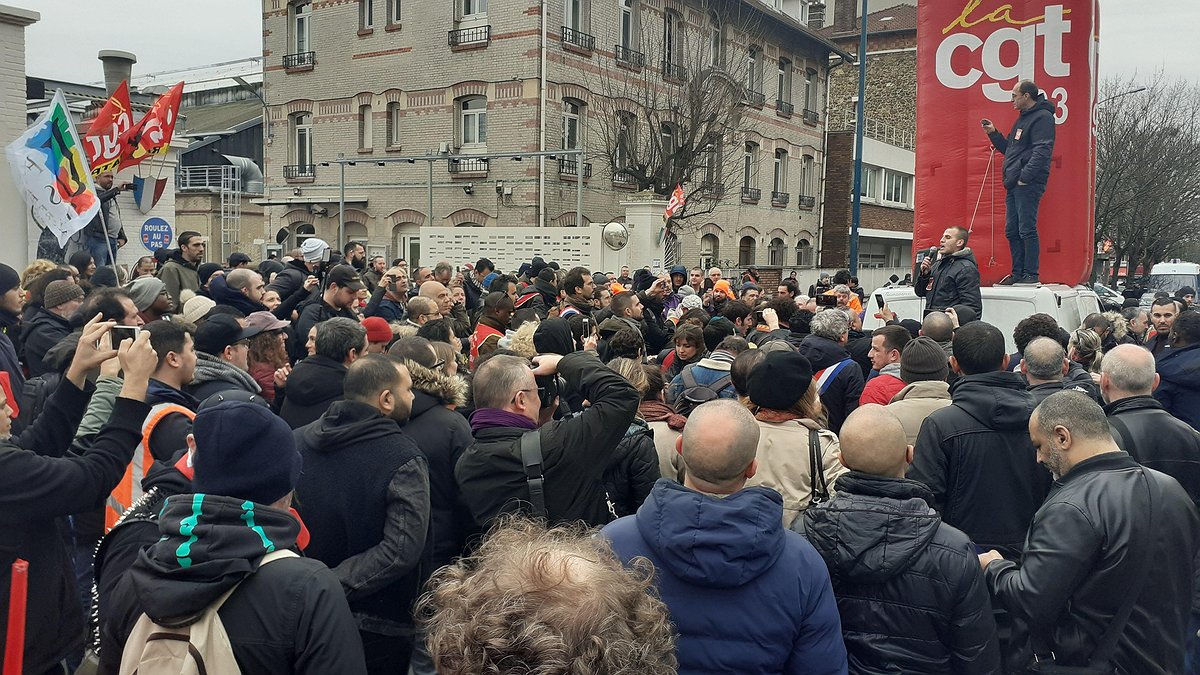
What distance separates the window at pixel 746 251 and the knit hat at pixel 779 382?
1085 inches

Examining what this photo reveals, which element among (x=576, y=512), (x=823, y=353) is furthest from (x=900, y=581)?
(x=823, y=353)

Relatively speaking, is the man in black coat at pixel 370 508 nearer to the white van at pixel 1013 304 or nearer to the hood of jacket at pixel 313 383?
the hood of jacket at pixel 313 383

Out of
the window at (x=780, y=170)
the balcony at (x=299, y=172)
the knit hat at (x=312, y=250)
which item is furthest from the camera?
the window at (x=780, y=170)

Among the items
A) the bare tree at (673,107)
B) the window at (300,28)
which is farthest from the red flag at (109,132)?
the window at (300,28)

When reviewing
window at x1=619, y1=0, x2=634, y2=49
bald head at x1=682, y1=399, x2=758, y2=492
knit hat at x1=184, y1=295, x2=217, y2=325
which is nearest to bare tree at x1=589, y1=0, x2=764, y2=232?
window at x1=619, y1=0, x2=634, y2=49

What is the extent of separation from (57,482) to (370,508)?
101cm

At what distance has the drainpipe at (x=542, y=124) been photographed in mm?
22375

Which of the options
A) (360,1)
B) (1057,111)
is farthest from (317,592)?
(360,1)

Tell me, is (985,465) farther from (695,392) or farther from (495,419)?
(495,419)

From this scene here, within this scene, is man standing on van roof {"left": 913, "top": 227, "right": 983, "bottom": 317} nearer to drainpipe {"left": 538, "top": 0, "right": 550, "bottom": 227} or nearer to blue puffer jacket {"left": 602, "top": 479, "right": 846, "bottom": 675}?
blue puffer jacket {"left": 602, "top": 479, "right": 846, "bottom": 675}

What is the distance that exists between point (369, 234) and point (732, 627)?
2475 cm

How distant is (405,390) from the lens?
11.8 feet

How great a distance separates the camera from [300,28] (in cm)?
2722

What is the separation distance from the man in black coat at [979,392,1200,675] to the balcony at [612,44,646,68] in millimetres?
23002
